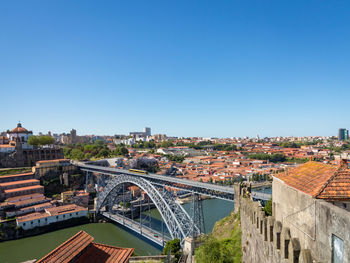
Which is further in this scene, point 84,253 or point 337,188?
point 84,253

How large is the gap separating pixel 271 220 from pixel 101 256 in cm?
792

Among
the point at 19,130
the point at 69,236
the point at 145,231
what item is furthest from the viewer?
the point at 19,130

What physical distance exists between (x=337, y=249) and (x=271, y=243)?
107 centimetres

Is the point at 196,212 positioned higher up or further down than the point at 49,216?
higher up

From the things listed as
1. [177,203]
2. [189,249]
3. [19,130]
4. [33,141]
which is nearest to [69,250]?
[189,249]

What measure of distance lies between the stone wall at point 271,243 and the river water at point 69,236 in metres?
14.6

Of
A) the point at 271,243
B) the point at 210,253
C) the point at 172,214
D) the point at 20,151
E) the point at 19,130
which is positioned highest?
the point at 19,130

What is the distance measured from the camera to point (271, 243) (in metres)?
2.95

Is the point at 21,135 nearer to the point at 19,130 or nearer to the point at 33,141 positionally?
the point at 19,130

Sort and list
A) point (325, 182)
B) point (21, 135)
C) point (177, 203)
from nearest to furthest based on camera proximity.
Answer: point (325, 182) < point (177, 203) < point (21, 135)

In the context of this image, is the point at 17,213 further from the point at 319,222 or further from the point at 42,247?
the point at 319,222

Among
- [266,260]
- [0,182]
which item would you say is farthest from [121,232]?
[266,260]

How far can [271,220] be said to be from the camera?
9.96 ft

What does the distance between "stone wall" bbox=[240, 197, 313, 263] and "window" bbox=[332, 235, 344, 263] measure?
0.85ft
